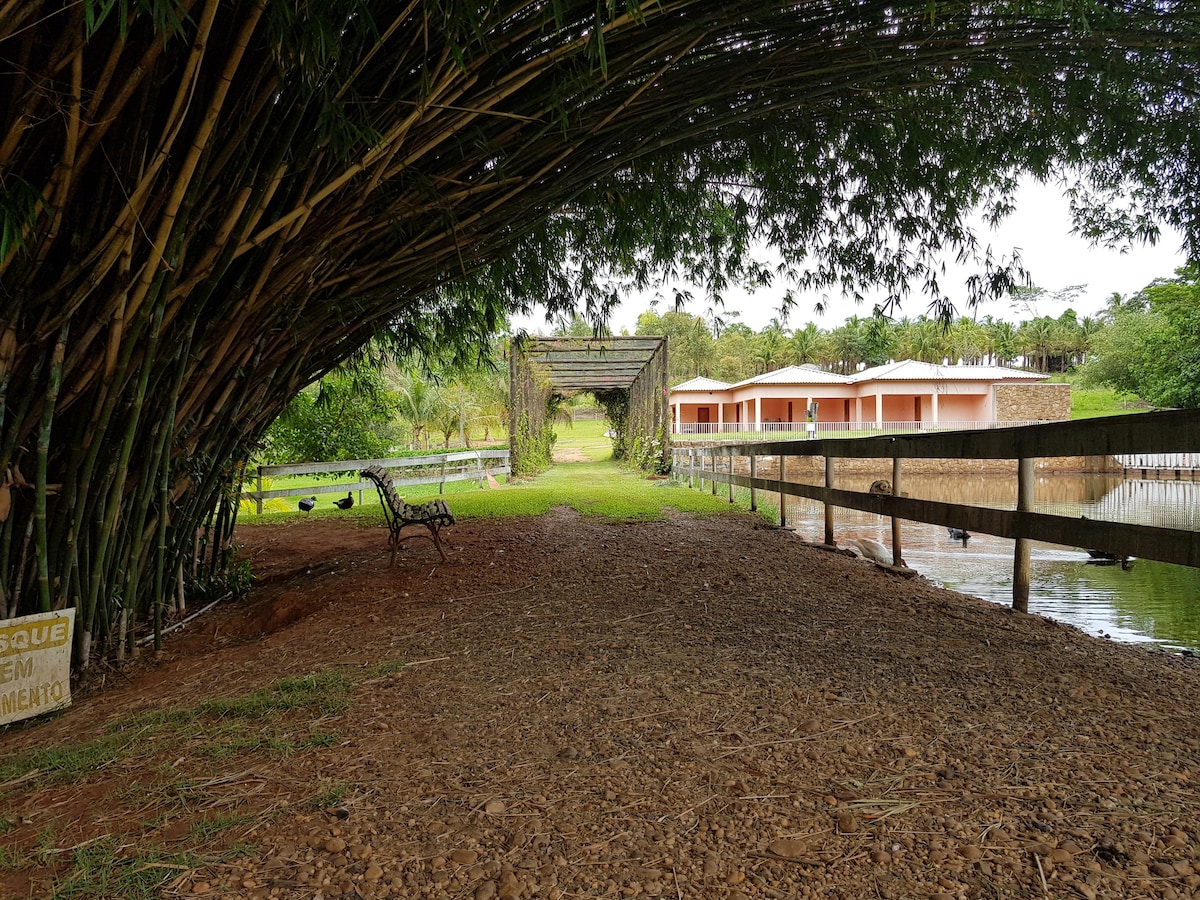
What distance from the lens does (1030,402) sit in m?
23.9

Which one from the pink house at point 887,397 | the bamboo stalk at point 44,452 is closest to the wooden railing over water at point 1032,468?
the bamboo stalk at point 44,452

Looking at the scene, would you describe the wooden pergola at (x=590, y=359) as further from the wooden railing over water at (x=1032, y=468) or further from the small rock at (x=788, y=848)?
the small rock at (x=788, y=848)

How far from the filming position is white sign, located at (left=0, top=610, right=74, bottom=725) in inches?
92.5

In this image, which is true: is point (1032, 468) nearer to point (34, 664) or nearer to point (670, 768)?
point (670, 768)

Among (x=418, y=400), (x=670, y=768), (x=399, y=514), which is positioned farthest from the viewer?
(x=418, y=400)

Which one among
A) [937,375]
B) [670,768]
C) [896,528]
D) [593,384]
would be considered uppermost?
[593,384]

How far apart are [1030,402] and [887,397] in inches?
228

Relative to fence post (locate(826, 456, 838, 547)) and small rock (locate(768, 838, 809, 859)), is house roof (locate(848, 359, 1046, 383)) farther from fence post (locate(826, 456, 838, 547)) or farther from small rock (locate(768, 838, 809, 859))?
small rock (locate(768, 838, 809, 859))

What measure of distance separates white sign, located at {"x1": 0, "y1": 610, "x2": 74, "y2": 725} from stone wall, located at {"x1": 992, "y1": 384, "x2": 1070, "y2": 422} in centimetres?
2705

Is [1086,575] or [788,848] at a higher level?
[788,848]

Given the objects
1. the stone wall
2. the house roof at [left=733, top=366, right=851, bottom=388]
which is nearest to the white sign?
the house roof at [left=733, top=366, right=851, bottom=388]

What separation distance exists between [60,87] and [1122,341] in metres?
41.1

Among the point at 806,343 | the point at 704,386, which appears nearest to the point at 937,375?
the point at 704,386

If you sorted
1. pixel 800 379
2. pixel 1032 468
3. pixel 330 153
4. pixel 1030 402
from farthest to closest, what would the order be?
pixel 800 379 < pixel 1030 402 < pixel 1032 468 < pixel 330 153
